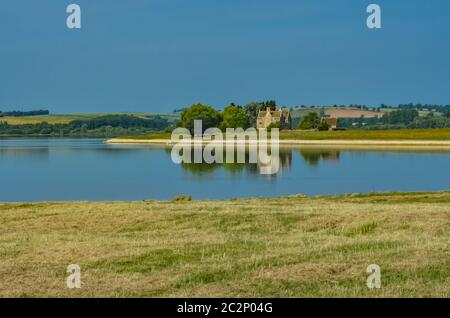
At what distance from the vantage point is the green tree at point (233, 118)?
18150 centimetres

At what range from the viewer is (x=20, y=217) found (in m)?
24.7

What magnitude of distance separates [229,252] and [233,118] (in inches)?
6582

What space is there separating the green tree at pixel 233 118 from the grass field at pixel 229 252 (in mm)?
157290

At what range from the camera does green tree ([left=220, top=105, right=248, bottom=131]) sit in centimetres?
18150

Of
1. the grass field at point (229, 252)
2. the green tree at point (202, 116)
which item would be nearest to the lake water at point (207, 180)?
the grass field at point (229, 252)

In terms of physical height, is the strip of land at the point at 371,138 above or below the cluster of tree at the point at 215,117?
below

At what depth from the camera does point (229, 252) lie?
15.1 meters

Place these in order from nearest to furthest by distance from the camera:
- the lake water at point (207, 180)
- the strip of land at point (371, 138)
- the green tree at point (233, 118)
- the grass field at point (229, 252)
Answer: the grass field at point (229, 252)
the lake water at point (207, 180)
the strip of land at point (371, 138)
the green tree at point (233, 118)

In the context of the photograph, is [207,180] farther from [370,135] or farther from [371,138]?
[370,135]

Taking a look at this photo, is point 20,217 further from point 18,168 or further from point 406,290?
point 18,168

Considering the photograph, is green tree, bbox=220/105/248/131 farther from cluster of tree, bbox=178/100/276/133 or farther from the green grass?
the green grass

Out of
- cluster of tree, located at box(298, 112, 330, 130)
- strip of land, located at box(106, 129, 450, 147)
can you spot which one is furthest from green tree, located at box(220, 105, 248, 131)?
strip of land, located at box(106, 129, 450, 147)

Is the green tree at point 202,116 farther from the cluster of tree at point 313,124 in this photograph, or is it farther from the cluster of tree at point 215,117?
the cluster of tree at point 313,124
